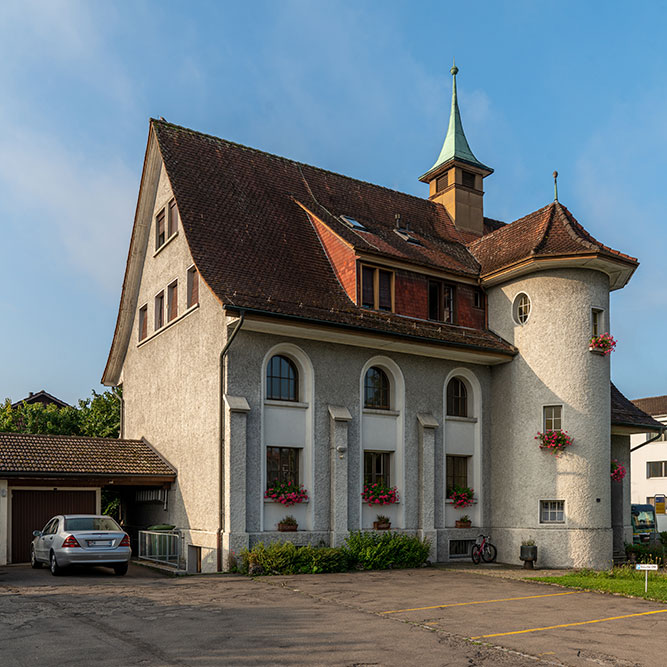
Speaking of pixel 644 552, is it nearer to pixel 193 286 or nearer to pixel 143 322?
pixel 193 286

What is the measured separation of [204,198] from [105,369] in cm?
1070

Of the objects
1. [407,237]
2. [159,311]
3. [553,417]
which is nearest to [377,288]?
[407,237]

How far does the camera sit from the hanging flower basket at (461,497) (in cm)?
2278

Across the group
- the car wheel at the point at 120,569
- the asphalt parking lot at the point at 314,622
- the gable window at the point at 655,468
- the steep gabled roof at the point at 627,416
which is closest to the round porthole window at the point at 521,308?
the steep gabled roof at the point at 627,416

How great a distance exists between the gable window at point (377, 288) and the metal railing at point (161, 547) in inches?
323

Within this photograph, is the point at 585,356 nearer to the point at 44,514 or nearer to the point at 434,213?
the point at 434,213

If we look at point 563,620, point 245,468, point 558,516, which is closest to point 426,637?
point 563,620

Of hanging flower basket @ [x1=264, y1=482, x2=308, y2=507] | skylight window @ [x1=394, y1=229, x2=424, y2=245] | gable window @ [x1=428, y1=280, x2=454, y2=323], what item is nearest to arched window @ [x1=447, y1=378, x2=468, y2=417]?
gable window @ [x1=428, y1=280, x2=454, y2=323]

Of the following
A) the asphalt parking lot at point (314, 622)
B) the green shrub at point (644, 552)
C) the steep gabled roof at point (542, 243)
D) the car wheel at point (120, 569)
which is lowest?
the green shrub at point (644, 552)

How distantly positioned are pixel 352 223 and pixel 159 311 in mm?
6981

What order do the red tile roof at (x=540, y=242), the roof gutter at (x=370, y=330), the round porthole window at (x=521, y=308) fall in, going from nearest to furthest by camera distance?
the roof gutter at (x=370, y=330) < the red tile roof at (x=540, y=242) < the round porthole window at (x=521, y=308)

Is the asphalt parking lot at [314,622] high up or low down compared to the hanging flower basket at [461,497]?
down

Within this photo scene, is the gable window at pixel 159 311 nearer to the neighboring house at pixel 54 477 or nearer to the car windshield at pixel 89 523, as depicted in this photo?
the neighboring house at pixel 54 477

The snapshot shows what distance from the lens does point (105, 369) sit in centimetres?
3045
